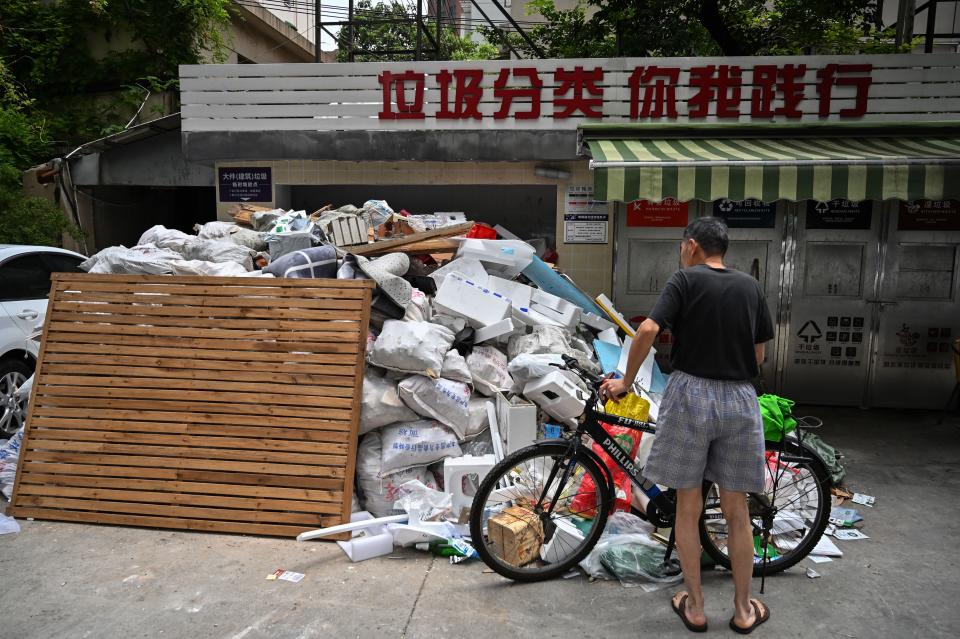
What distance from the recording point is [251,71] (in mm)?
7863

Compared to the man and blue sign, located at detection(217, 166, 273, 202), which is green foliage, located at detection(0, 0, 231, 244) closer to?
blue sign, located at detection(217, 166, 273, 202)

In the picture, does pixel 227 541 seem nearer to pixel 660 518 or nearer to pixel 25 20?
pixel 660 518

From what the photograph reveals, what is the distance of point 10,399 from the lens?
19.9ft

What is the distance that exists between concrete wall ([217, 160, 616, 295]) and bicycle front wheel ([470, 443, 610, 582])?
411 cm

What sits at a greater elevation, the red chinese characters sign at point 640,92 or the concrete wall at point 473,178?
the red chinese characters sign at point 640,92

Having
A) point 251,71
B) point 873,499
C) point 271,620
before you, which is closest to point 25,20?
point 251,71

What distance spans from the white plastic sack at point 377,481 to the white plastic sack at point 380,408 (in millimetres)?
172

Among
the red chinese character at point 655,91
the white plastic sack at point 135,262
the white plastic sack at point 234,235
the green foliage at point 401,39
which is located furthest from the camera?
the green foliage at point 401,39

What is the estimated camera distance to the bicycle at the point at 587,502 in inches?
148

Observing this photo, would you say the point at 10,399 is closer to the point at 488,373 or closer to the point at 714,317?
the point at 488,373

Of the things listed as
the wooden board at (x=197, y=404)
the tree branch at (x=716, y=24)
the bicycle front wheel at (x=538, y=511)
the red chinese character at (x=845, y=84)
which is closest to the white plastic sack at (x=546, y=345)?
the wooden board at (x=197, y=404)

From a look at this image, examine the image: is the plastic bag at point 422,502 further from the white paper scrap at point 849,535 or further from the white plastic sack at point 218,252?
the white plastic sack at point 218,252

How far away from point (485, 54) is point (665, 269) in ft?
48.7

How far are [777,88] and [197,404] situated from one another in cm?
644
